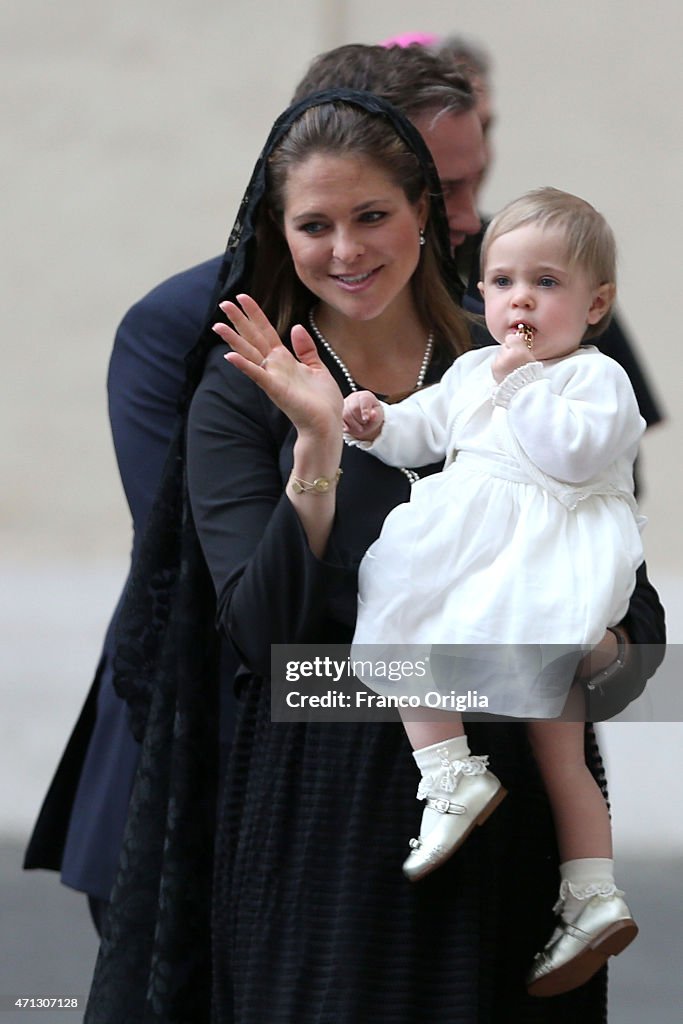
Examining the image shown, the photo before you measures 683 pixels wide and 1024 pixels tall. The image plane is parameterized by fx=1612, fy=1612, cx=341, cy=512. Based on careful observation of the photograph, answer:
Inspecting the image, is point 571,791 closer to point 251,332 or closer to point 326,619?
point 326,619

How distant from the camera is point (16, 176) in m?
6.23

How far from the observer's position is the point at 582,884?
1.97 meters

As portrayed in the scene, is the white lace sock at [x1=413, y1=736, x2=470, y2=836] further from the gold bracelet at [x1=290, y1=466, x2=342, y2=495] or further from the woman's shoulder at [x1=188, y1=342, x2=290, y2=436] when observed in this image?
the woman's shoulder at [x1=188, y1=342, x2=290, y2=436]

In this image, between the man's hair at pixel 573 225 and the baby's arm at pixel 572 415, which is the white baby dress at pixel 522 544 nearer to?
the baby's arm at pixel 572 415

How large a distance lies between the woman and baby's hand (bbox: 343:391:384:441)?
0.17ft

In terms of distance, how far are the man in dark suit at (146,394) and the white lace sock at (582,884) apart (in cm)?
67

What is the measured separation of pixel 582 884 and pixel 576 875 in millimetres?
14

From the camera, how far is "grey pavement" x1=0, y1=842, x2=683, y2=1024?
411 centimetres

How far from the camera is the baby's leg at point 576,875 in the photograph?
6.40 feet

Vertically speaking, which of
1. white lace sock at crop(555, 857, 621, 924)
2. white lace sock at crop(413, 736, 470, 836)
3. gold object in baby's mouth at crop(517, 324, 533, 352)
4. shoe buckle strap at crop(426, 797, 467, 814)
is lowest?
white lace sock at crop(555, 857, 621, 924)

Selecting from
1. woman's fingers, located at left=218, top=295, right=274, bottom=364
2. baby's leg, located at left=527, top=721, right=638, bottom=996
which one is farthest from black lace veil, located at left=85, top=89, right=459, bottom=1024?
baby's leg, located at left=527, top=721, right=638, bottom=996

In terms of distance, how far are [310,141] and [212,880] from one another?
1019 millimetres

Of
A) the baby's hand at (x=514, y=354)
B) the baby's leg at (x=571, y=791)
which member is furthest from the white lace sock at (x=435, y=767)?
the baby's hand at (x=514, y=354)

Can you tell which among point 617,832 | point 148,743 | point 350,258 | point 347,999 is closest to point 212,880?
point 148,743
